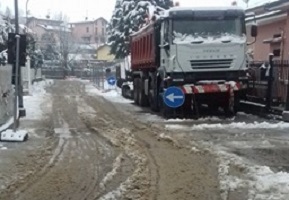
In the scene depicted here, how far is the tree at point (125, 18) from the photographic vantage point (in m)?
43.9

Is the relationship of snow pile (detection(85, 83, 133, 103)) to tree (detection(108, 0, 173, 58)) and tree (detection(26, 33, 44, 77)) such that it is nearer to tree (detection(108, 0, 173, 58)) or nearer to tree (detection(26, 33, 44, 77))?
tree (detection(108, 0, 173, 58))

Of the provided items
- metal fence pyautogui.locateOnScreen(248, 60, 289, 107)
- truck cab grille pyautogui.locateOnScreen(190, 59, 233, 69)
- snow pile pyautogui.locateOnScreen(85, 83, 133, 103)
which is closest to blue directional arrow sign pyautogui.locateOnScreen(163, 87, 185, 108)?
truck cab grille pyautogui.locateOnScreen(190, 59, 233, 69)

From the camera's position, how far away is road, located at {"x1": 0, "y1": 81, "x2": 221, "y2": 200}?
769cm

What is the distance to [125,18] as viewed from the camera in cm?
4606

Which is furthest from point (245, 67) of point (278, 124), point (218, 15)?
point (278, 124)

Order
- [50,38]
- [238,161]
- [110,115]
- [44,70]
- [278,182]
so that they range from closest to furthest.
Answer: [278,182], [238,161], [110,115], [44,70], [50,38]

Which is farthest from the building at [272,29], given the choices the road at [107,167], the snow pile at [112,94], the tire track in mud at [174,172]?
the tire track in mud at [174,172]

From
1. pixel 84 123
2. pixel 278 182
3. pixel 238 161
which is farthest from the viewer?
pixel 84 123

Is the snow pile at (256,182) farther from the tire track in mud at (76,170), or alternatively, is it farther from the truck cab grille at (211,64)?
the truck cab grille at (211,64)

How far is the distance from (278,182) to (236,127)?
6887 mm

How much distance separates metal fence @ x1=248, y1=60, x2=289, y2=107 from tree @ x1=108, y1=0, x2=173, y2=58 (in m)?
23.1

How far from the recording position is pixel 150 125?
51.0 feet

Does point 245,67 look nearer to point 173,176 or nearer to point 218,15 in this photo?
point 218,15

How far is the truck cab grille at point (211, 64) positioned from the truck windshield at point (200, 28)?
0.76 m
